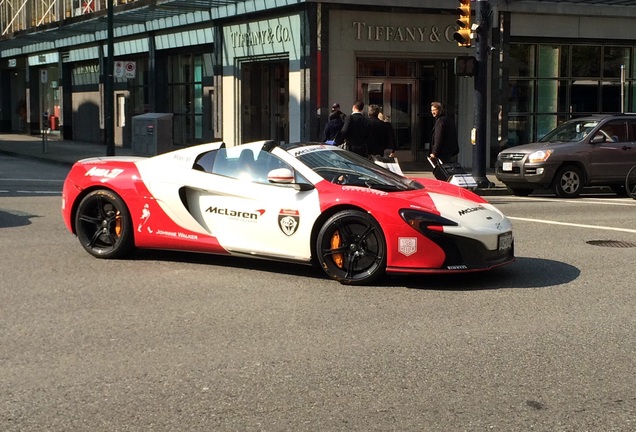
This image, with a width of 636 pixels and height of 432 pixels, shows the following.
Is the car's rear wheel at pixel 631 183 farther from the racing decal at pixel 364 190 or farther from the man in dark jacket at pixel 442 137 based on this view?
the racing decal at pixel 364 190

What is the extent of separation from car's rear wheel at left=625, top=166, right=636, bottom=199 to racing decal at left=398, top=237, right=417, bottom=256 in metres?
11.4

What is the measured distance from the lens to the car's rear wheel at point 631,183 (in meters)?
18.6

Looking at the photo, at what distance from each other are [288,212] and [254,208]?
0.39 meters

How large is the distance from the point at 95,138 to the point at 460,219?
36.7 metres

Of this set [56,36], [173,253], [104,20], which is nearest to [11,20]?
[56,36]

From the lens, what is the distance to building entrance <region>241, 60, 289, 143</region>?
29.4m

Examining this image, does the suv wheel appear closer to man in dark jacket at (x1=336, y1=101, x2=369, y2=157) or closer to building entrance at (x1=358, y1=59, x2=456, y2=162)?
man in dark jacket at (x1=336, y1=101, x2=369, y2=157)

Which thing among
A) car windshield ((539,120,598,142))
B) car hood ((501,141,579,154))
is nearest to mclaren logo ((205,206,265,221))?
car hood ((501,141,579,154))

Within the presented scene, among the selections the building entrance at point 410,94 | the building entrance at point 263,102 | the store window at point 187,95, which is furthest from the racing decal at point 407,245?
the store window at point 187,95

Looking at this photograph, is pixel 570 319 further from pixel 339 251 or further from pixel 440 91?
pixel 440 91

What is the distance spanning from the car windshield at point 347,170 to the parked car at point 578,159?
10129mm

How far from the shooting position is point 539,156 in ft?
62.8

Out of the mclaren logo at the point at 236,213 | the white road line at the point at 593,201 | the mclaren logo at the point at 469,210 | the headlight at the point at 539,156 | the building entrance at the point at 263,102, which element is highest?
the building entrance at the point at 263,102

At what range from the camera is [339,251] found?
8680 mm
